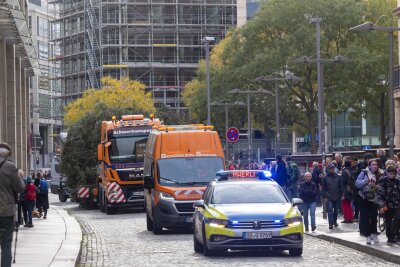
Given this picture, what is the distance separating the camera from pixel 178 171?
33.4 meters

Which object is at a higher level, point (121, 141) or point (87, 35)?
point (87, 35)

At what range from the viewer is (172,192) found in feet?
106

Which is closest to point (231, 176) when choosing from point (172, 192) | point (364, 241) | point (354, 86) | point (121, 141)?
point (364, 241)

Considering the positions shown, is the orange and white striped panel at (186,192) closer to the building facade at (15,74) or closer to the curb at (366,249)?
the curb at (366,249)

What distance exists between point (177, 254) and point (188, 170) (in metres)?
9.00

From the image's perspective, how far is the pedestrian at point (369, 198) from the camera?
24.7m

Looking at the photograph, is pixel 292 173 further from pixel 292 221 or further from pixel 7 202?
pixel 7 202

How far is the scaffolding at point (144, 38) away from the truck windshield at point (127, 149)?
255 feet

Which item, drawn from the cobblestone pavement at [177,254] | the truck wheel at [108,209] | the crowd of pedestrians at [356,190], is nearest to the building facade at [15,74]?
the truck wheel at [108,209]

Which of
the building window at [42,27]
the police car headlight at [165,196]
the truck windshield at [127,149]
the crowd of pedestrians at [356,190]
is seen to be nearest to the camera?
the crowd of pedestrians at [356,190]

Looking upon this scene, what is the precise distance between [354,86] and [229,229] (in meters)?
51.8

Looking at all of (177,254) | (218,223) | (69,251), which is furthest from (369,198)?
(69,251)

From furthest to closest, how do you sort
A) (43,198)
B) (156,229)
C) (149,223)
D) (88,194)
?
(88,194) → (43,198) → (149,223) → (156,229)

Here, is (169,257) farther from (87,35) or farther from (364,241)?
(87,35)
